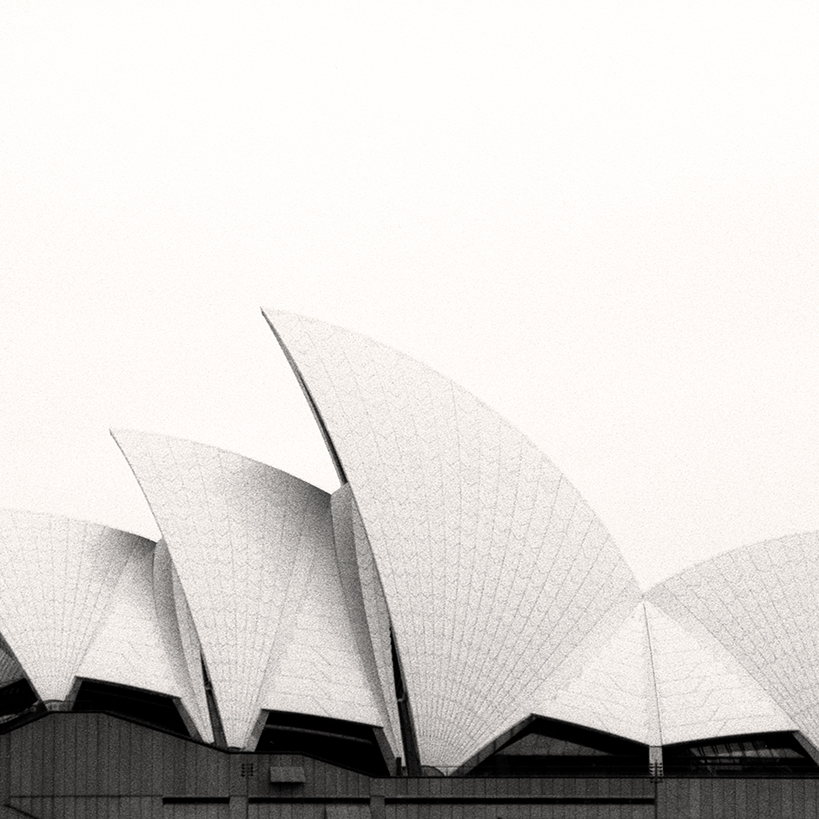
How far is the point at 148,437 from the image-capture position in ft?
163

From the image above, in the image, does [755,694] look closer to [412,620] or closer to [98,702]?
[412,620]

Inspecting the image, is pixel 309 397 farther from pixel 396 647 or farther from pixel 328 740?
pixel 328 740

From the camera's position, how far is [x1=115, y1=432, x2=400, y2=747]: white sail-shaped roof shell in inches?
1829

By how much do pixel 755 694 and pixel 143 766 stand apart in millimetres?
14593

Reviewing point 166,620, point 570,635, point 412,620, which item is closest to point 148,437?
point 166,620

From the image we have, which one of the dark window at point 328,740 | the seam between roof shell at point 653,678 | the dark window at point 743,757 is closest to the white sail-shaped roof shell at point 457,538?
the seam between roof shell at point 653,678

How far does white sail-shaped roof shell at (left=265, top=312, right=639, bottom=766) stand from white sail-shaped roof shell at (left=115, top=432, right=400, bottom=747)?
2.11m

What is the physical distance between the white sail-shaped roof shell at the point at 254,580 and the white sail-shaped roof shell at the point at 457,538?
2.11m

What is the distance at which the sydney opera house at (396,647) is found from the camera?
1784 inches

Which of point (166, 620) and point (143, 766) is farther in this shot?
point (166, 620)

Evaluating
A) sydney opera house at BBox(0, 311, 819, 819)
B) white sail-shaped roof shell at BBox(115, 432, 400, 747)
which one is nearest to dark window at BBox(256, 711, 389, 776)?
sydney opera house at BBox(0, 311, 819, 819)

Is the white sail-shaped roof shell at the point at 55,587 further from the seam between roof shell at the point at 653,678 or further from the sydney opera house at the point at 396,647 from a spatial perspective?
the seam between roof shell at the point at 653,678

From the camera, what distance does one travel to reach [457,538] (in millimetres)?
47688

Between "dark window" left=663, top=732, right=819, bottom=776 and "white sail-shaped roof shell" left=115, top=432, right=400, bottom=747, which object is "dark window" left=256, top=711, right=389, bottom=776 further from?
"dark window" left=663, top=732, right=819, bottom=776
